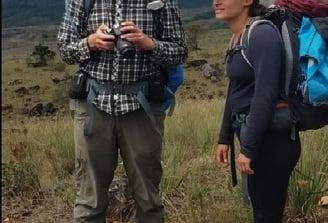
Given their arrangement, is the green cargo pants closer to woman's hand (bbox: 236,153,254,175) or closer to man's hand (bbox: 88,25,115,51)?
man's hand (bbox: 88,25,115,51)

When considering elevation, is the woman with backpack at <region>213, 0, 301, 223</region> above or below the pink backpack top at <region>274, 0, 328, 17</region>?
below

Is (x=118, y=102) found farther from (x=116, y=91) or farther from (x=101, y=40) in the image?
(x=101, y=40)

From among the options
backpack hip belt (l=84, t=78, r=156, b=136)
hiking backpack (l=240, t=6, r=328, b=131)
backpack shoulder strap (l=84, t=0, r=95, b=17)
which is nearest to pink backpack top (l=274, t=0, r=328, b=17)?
hiking backpack (l=240, t=6, r=328, b=131)

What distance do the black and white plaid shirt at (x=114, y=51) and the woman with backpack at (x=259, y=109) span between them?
0.37m

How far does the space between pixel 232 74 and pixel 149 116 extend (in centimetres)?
56

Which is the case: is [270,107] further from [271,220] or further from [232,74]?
[271,220]

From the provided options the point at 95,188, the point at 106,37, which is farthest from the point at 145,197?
the point at 106,37

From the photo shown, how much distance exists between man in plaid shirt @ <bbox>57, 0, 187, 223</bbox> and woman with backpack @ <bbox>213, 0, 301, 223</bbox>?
15.3 inches

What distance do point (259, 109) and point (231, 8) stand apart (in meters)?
0.52

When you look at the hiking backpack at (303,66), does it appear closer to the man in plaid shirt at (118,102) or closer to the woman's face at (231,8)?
the woman's face at (231,8)

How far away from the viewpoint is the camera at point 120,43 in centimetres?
333

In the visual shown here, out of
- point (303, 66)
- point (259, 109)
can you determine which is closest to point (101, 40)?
point (259, 109)

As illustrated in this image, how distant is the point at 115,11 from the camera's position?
3.48 meters

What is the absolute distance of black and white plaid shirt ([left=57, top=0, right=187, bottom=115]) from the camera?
3.47m
